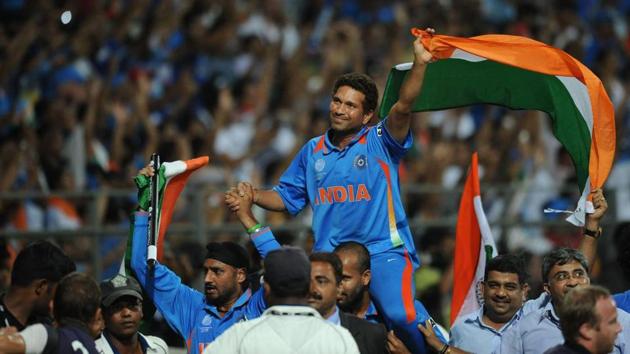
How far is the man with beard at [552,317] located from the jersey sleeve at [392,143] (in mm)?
1265

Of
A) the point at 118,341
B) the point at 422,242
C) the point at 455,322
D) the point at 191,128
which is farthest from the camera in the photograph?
the point at 191,128

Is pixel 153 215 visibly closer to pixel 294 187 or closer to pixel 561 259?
pixel 294 187

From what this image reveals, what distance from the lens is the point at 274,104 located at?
697 inches

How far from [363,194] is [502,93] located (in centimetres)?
176

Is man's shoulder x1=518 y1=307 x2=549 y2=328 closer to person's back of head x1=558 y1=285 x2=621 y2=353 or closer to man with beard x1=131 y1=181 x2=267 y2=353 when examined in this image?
person's back of head x1=558 y1=285 x2=621 y2=353

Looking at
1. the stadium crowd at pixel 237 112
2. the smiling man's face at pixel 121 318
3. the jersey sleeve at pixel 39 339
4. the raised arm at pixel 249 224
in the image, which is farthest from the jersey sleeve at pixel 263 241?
the stadium crowd at pixel 237 112

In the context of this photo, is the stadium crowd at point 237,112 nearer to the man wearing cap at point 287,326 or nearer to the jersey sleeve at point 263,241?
the jersey sleeve at point 263,241

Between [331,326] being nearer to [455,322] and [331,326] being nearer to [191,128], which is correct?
[455,322]

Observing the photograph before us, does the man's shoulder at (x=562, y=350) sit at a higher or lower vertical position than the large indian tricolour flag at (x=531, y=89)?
lower

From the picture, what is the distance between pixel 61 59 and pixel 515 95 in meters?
6.71

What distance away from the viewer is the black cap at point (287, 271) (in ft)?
23.9

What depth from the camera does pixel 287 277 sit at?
7273mm

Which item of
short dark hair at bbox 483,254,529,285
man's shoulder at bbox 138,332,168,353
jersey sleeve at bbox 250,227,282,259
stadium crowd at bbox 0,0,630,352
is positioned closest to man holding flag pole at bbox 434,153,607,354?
short dark hair at bbox 483,254,529,285

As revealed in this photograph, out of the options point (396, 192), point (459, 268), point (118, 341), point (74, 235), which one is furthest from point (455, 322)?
point (74, 235)
